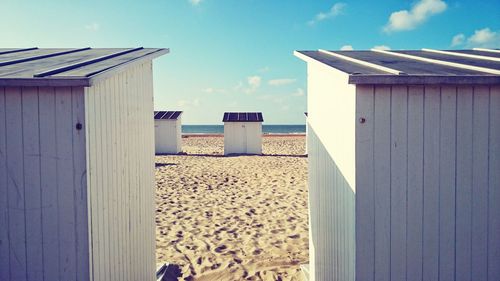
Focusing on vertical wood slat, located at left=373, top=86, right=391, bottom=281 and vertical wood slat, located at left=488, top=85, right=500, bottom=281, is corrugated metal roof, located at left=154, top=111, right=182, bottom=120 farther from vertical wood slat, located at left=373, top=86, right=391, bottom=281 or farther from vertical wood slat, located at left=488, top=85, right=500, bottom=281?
vertical wood slat, located at left=488, top=85, right=500, bottom=281

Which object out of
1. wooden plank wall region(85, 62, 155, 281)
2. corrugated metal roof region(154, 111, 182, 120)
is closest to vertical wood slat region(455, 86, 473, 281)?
wooden plank wall region(85, 62, 155, 281)

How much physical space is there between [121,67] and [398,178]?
2877 mm

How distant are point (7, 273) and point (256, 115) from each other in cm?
1917

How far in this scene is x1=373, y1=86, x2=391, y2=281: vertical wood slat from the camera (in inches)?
109

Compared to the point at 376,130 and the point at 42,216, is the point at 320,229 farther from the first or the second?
the point at 42,216

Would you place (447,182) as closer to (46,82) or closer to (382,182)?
(382,182)

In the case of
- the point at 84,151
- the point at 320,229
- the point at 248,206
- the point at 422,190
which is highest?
the point at 84,151

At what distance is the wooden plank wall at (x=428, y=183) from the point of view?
2.80 metres

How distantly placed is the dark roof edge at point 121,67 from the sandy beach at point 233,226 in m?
2.98

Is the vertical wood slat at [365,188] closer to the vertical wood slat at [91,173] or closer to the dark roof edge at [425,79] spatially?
the dark roof edge at [425,79]

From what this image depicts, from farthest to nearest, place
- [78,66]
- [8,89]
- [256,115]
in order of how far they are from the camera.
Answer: [256,115] < [78,66] < [8,89]

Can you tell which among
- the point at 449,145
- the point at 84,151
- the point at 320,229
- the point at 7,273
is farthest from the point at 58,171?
the point at 449,145

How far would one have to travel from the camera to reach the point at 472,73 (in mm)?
2902

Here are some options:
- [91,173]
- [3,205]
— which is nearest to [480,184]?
[91,173]
